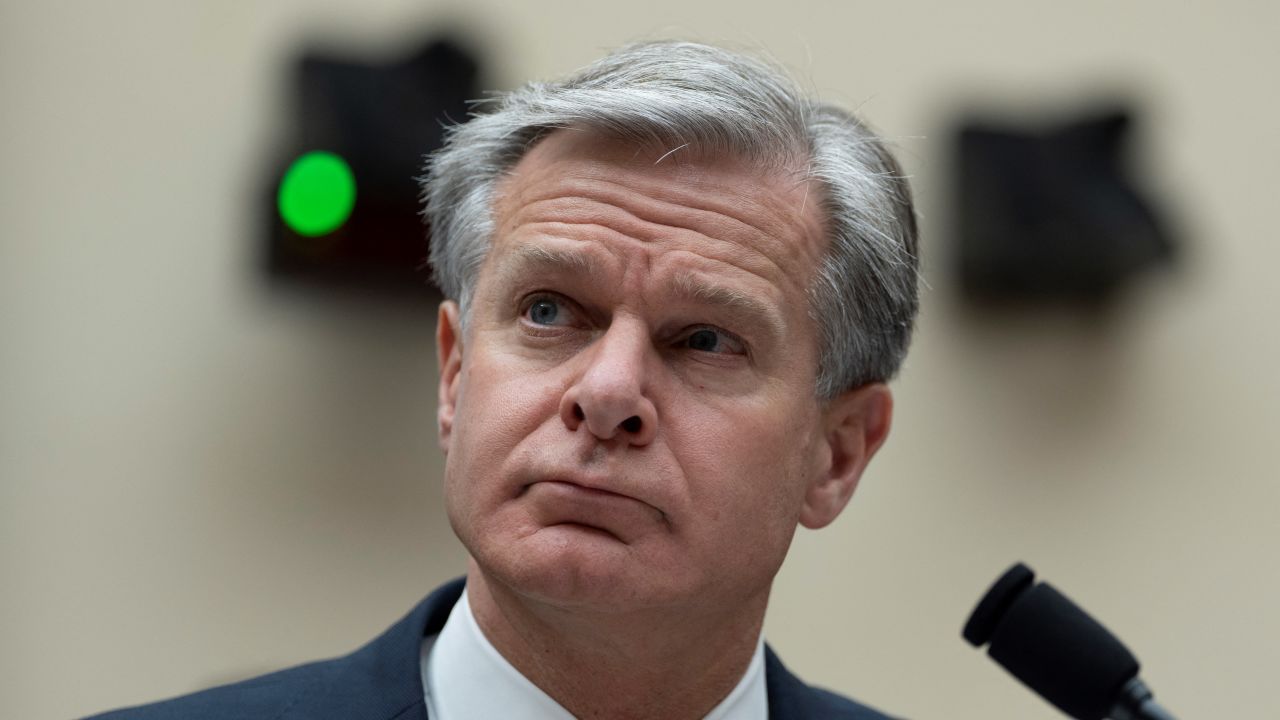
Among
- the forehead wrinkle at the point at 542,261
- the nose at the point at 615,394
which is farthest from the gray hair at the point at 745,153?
the nose at the point at 615,394

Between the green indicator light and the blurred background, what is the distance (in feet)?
0.17

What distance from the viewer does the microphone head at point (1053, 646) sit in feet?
8.01

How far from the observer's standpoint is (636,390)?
2.60 meters

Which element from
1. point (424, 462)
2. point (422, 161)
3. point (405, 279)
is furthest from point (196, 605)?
point (422, 161)

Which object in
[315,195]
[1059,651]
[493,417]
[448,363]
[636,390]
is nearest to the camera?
[1059,651]

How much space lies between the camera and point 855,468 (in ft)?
10.4

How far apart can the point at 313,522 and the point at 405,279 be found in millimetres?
940

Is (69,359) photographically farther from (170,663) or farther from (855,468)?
→ (855,468)

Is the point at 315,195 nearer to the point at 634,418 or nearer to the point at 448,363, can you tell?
the point at 448,363

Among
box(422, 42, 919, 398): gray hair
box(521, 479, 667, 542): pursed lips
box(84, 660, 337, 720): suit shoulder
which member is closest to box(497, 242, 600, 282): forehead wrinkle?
box(422, 42, 919, 398): gray hair

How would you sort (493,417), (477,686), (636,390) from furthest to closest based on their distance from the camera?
(477,686) < (493,417) < (636,390)

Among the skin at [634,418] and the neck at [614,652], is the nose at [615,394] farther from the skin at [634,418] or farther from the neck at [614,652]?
the neck at [614,652]

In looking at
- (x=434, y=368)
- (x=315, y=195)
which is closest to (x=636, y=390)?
(x=315, y=195)

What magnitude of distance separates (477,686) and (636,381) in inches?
24.3
